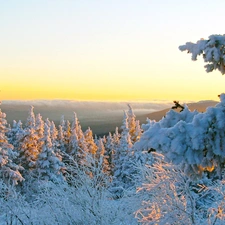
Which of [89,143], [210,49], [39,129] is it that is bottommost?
[89,143]

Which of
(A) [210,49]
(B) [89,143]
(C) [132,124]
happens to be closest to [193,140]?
(A) [210,49]

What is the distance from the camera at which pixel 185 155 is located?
3314 millimetres

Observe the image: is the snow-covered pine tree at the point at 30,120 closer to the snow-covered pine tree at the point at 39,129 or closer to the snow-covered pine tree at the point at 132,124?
the snow-covered pine tree at the point at 39,129

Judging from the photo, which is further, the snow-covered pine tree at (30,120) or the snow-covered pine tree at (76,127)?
the snow-covered pine tree at (76,127)

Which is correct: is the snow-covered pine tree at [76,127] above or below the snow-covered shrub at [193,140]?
below

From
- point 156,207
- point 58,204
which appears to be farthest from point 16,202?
point 156,207

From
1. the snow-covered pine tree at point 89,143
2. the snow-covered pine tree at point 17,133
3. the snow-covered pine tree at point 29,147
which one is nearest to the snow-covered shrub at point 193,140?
the snow-covered pine tree at point 29,147

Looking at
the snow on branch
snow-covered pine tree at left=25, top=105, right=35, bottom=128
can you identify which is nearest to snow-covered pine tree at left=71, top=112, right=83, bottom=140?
snow-covered pine tree at left=25, top=105, right=35, bottom=128

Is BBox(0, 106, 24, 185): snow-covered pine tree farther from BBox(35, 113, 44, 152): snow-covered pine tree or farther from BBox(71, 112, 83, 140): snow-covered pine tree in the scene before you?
BBox(71, 112, 83, 140): snow-covered pine tree

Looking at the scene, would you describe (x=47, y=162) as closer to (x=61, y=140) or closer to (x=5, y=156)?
(x=5, y=156)

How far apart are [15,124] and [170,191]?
117ft

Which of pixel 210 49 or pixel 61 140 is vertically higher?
pixel 210 49

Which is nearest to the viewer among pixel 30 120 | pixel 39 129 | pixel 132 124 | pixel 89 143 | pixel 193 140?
pixel 193 140

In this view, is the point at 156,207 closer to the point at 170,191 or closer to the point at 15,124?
the point at 170,191
